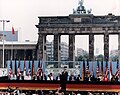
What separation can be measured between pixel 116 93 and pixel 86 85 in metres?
2.13

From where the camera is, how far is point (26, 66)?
35844 mm

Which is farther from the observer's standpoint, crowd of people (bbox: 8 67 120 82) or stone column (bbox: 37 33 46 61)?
stone column (bbox: 37 33 46 61)

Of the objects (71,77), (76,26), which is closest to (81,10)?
(76,26)

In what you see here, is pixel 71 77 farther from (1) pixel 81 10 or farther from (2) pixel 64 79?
(1) pixel 81 10

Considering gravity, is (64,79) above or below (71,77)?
above

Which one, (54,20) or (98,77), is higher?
(54,20)

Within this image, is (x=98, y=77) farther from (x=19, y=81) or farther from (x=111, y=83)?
(x=19, y=81)

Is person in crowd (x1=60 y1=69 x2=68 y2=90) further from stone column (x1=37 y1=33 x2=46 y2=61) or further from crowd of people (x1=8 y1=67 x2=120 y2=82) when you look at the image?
stone column (x1=37 y1=33 x2=46 y2=61)

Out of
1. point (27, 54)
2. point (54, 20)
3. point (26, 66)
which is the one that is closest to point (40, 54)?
point (54, 20)

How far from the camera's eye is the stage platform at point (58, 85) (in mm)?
25938

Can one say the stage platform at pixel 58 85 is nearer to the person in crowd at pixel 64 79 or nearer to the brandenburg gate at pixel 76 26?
the person in crowd at pixel 64 79

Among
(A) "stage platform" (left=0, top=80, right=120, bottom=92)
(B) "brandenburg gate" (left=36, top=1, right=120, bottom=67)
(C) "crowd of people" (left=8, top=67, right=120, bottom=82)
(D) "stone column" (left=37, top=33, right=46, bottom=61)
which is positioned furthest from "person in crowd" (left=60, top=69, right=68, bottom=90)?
(D) "stone column" (left=37, top=33, right=46, bottom=61)

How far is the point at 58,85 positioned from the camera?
2642 cm

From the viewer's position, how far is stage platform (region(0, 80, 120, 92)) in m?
25.9
